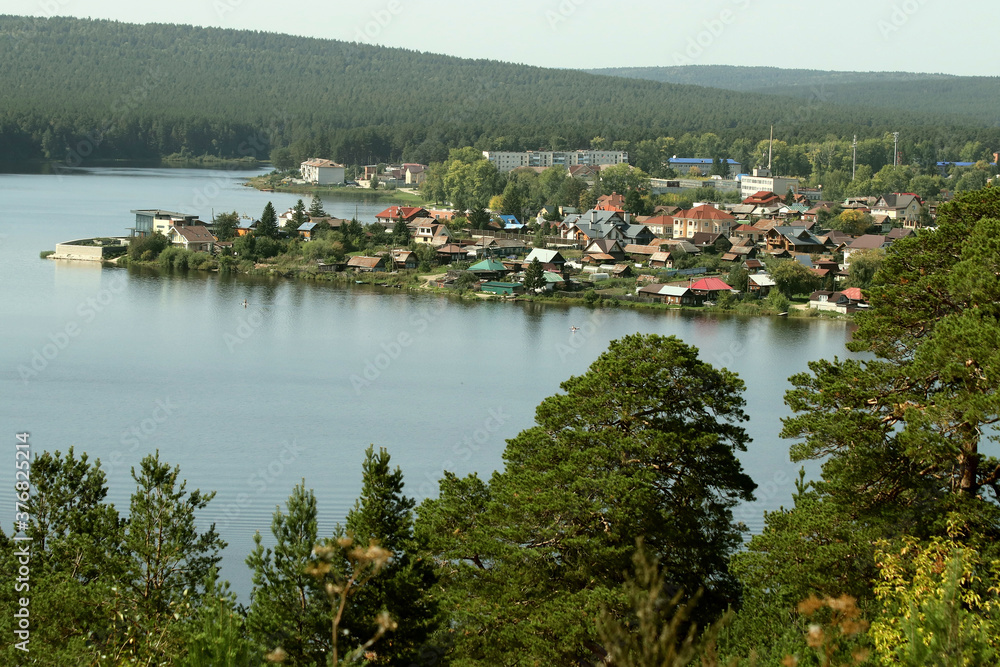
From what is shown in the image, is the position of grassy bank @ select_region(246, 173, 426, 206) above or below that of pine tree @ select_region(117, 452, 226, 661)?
above

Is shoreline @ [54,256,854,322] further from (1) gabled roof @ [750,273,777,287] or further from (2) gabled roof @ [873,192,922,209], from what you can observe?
(2) gabled roof @ [873,192,922,209]

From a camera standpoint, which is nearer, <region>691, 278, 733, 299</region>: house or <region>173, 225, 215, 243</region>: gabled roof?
<region>691, 278, 733, 299</region>: house

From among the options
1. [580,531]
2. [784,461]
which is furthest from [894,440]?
[784,461]

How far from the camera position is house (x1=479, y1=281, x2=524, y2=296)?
372 inches

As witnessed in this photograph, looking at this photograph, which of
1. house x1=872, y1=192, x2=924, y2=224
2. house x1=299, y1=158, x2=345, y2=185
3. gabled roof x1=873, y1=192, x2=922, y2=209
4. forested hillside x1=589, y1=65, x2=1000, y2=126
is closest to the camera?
house x1=872, y1=192, x2=924, y2=224

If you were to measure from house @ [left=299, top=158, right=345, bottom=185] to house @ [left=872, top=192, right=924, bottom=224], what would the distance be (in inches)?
410

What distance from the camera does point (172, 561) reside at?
2.34 metres

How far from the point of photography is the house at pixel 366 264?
405 inches

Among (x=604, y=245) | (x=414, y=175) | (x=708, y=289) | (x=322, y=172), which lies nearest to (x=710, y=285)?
(x=708, y=289)

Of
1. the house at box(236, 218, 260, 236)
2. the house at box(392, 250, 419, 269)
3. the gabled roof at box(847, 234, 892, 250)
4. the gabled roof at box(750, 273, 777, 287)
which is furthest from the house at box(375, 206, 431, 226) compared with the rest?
the gabled roof at box(847, 234, 892, 250)

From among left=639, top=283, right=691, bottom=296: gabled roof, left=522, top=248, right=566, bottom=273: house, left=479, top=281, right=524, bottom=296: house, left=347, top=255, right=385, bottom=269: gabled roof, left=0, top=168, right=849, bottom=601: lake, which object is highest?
left=522, top=248, right=566, bottom=273: house

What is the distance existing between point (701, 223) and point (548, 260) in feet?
9.59

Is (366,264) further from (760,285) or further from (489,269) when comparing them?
(760,285)

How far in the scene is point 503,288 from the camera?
948 cm
